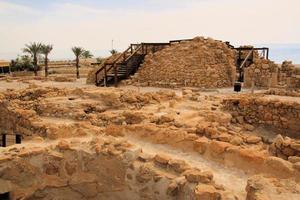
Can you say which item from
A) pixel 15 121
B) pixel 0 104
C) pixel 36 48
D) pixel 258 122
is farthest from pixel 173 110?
pixel 36 48

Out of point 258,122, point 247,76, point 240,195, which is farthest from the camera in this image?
point 247,76

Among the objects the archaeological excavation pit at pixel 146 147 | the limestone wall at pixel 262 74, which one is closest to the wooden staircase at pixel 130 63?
the limestone wall at pixel 262 74

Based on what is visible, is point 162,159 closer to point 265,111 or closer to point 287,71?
point 265,111

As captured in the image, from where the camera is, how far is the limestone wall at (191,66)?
17938 millimetres

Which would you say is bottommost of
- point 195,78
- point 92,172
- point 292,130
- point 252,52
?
point 92,172

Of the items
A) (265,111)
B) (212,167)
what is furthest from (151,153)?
(265,111)

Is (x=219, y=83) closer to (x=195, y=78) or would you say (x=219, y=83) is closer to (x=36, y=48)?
(x=195, y=78)

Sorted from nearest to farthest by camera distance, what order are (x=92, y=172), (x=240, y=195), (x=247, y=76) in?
(x=240, y=195) → (x=92, y=172) → (x=247, y=76)

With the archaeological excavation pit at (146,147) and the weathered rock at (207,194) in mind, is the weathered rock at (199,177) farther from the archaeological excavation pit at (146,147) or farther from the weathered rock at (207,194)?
the weathered rock at (207,194)

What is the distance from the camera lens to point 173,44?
21078 millimetres

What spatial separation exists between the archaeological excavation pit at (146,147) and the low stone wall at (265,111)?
29 mm

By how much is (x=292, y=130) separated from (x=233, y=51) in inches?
440

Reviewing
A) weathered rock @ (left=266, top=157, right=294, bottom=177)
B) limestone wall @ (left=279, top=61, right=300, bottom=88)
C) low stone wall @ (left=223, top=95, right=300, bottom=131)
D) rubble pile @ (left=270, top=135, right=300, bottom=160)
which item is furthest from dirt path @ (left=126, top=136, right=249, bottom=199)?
limestone wall @ (left=279, top=61, right=300, bottom=88)

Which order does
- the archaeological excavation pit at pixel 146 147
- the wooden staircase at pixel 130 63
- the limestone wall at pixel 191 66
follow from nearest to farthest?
the archaeological excavation pit at pixel 146 147, the limestone wall at pixel 191 66, the wooden staircase at pixel 130 63
